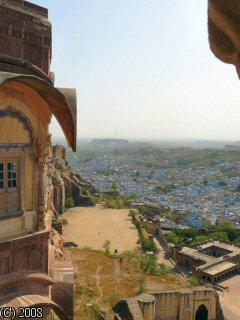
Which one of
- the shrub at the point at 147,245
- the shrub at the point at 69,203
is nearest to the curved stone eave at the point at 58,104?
the shrub at the point at 147,245

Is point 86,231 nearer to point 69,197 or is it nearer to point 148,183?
point 69,197

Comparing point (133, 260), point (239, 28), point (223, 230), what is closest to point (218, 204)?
point (223, 230)

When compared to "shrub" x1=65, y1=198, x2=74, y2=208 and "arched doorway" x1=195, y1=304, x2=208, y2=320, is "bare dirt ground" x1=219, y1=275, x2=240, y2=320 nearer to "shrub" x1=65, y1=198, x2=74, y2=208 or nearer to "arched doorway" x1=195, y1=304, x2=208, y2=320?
"arched doorway" x1=195, y1=304, x2=208, y2=320

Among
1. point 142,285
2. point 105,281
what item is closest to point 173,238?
point 142,285

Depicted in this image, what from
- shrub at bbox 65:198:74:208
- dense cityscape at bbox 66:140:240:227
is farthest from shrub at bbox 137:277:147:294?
dense cityscape at bbox 66:140:240:227

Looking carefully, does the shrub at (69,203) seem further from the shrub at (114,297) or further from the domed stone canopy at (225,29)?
the domed stone canopy at (225,29)

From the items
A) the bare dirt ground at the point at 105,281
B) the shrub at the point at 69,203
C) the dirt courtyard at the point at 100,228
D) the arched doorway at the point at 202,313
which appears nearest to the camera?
the bare dirt ground at the point at 105,281
